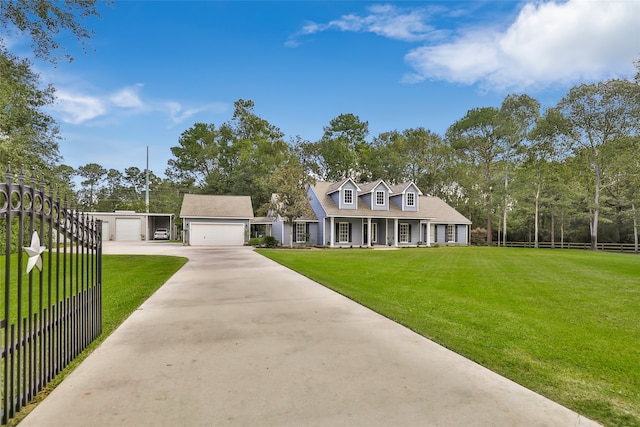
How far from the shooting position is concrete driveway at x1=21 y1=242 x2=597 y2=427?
8.29 feet

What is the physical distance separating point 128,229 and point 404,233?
28.9 metres

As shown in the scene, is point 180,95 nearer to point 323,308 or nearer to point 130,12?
point 130,12

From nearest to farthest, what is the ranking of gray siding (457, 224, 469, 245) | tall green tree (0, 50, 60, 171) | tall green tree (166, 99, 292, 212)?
tall green tree (0, 50, 60, 171)
gray siding (457, 224, 469, 245)
tall green tree (166, 99, 292, 212)

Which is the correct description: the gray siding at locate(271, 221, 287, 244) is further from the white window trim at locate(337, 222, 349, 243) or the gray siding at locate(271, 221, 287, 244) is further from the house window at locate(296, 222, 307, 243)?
the white window trim at locate(337, 222, 349, 243)

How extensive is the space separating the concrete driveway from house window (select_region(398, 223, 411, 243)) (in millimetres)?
25578

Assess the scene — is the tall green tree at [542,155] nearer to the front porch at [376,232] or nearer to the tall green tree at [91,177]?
the front porch at [376,232]

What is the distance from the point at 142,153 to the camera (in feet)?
142

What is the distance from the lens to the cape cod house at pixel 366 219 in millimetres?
27188

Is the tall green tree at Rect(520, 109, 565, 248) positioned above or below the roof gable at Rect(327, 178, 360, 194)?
above

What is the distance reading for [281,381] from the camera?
3109 mm

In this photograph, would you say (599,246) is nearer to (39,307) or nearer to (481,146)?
(481,146)

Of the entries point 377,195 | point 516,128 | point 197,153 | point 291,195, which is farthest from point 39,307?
point 197,153

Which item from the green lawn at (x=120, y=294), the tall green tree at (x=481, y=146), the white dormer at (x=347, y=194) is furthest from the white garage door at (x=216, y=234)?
the tall green tree at (x=481, y=146)

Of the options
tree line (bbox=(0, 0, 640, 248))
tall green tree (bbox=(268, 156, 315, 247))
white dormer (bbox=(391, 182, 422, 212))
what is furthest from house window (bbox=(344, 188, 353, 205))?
white dormer (bbox=(391, 182, 422, 212))
